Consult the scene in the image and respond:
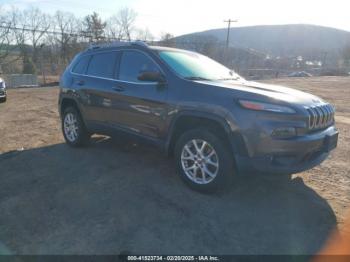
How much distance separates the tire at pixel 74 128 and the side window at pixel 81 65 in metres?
0.71

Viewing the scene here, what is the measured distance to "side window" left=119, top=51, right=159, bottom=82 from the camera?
15.2 feet

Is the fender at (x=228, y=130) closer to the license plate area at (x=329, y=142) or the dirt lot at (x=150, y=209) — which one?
the dirt lot at (x=150, y=209)

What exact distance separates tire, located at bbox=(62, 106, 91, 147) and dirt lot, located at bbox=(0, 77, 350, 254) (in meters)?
0.47

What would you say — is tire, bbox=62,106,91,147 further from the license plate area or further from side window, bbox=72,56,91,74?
the license plate area

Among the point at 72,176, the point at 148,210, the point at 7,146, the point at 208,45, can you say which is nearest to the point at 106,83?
the point at 72,176

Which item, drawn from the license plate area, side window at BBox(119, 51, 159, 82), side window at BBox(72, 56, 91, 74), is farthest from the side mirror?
the license plate area

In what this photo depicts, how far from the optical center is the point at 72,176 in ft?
15.8

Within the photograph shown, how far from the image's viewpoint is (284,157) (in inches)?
138

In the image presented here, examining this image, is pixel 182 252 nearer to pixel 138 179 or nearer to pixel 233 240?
pixel 233 240

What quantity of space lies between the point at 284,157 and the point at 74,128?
405 cm

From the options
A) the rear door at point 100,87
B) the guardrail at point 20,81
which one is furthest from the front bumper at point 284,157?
the guardrail at point 20,81

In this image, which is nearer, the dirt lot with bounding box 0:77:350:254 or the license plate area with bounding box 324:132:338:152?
the dirt lot with bounding box 0:77:350:254

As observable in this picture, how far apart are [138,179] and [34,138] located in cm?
363

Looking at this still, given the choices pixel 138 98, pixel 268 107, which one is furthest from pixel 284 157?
pixel 138 98
